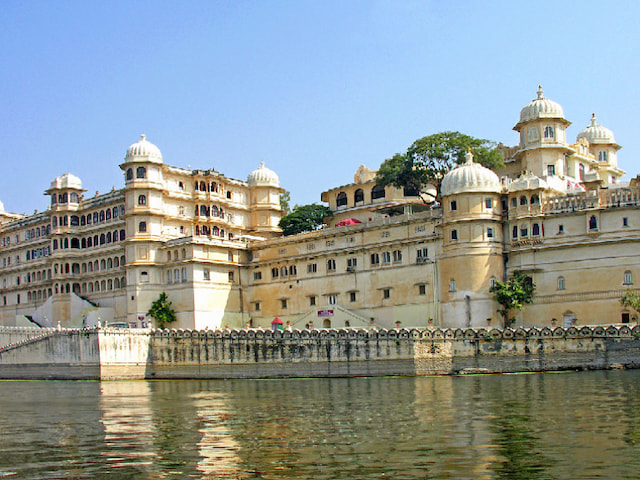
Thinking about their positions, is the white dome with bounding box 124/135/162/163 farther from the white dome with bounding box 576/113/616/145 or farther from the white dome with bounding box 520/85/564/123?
the white dome with bounding box 576/113/616/145

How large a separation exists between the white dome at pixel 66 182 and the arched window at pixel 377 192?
29578 mm

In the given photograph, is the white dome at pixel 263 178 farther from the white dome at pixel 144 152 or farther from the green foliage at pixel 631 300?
the green foliage at pixel 631 300

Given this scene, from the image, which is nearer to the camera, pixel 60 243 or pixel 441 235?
pixel 441 235

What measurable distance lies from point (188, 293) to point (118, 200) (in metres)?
12.8

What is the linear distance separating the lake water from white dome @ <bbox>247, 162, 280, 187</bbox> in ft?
138

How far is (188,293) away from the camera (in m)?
71.0

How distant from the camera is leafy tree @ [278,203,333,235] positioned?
3172 inches

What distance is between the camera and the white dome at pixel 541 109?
68.3 m

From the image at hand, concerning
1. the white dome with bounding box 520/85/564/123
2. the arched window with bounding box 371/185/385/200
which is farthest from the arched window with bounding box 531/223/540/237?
the arched window with bounding box 371/185/385/200

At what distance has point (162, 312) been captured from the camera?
71.4 m

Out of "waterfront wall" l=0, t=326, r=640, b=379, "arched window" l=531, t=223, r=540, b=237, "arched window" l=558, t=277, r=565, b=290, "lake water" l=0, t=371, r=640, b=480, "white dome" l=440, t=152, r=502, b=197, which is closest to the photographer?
"lake water" l=0, t=371, r=640, b=480

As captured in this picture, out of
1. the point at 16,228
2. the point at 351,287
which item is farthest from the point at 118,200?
the point at 351,287

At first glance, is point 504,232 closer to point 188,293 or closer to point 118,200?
point 188,293

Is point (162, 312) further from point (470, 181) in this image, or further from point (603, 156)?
point (603, 156)
